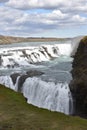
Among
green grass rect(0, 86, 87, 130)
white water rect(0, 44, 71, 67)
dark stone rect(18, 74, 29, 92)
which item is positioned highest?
green grass rect(0, 86, 87, 130)

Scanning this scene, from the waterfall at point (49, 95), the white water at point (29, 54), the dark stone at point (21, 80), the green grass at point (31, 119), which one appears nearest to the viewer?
the green grass at point (31, 119)

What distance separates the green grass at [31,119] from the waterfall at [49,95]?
15.6 meters

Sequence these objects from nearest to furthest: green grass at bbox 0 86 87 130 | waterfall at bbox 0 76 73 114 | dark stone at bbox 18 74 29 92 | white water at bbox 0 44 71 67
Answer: green grass at bbox 0 86 87 130, waterfall at bbox 0 76 73 114, dark stone at bbox 18 74 29 92, white water at bbox 0 44 71 67

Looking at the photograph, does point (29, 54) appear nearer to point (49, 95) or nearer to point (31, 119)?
point (49, 95)

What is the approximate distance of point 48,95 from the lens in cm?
3047

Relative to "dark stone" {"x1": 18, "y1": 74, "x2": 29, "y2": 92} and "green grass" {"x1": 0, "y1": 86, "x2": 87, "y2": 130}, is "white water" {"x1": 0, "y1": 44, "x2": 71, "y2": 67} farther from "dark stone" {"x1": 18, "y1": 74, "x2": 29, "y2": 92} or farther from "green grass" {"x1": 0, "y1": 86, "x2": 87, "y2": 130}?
"green grass" {"x1": 0, "y1": 86, "x2": 87, "y2": 130}

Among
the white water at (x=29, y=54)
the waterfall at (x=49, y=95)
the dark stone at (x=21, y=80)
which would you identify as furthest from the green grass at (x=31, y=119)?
the white water at (x=29, y=54)

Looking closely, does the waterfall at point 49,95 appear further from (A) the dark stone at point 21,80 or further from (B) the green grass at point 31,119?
(B) the green grass at point 31,119

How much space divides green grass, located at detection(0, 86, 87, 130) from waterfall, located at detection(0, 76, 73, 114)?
15556mm

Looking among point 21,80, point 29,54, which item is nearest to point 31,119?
point 21,80

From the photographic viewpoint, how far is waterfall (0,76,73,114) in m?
28.5

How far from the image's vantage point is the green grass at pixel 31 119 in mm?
10508

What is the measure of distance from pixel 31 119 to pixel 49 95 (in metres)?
19.2

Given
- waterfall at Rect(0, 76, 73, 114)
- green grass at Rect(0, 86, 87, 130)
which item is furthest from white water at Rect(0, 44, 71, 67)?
green grass at Rect(0, 86, 87, 130)
